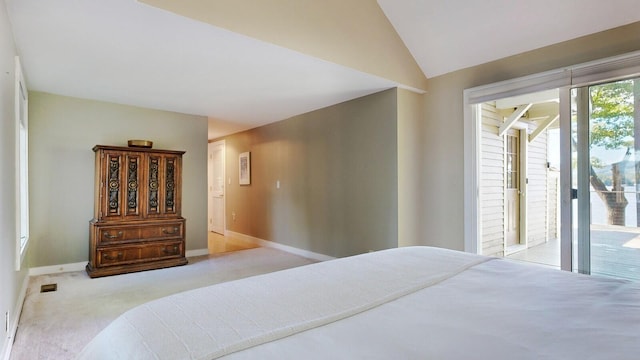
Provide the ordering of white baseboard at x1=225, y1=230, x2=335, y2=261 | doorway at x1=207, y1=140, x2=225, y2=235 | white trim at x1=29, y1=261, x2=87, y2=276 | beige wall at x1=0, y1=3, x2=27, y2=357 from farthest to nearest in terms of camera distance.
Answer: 1. doorway at x1=207, y1=140, x2=225, y2=235
2. white baseboard at x1=225, y1=230, x2=335, y2=261
3. white trim at x1=29, y1=261, x2=87, y2=276
4. beige wall at x1=0, y1=3, x2=27, y2=357

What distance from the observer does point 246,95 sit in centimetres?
407

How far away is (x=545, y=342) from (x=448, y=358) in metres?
0.29

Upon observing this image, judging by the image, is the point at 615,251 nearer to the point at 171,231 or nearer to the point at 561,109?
the point at 561,109

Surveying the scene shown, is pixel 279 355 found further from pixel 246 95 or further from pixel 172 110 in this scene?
pixel 172 110

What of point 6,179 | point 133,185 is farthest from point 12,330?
point 133,185

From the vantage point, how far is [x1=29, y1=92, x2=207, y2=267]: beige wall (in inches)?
155

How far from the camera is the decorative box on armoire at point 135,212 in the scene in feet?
12.9

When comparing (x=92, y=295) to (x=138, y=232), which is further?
(x=138, y=232)

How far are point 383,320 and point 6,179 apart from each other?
92.1 inches

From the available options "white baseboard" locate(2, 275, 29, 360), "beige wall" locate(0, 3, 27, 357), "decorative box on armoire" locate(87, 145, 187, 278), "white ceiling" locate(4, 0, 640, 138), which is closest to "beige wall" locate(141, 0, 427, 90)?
"white ceiling" locate(4, 0, 640, 138)

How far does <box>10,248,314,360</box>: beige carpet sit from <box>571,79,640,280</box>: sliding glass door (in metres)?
3.11

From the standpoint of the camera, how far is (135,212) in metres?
4.12

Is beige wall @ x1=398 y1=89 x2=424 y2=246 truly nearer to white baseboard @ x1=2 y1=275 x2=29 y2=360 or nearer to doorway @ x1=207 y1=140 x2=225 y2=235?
white baseboard @ x1=2 y1=275 x2=29 y2=360

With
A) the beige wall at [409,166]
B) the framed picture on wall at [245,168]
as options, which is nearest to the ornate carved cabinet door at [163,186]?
the framed picture on wall at [245,168]
